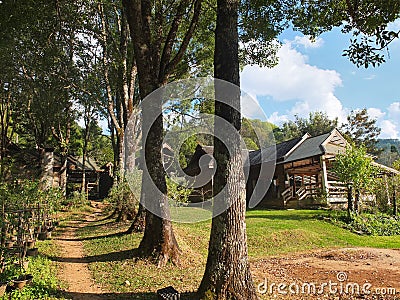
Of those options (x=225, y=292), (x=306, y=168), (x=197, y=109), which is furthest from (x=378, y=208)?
(x=225, y=292)

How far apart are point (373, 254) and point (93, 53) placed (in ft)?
48.8

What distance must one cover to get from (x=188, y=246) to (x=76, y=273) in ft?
11.6

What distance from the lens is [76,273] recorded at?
737 cm

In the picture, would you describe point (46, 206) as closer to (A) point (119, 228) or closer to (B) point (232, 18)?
(A) point (119, 228)

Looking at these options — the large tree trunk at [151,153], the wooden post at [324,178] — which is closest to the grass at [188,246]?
the large tree trunk at [151,153]

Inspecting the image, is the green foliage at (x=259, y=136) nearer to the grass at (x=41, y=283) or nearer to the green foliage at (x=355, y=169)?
the green foliage at (x=355, y=169)

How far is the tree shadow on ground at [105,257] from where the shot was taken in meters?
8.25

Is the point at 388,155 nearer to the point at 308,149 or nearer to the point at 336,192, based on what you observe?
the point at 308,149

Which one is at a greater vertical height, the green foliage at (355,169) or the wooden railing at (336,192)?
the green foliage at (355,169)

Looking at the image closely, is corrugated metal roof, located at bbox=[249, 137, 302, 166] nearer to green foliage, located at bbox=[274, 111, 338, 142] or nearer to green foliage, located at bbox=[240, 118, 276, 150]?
green foliage, located at bbox=[240, 118, 276, 150]

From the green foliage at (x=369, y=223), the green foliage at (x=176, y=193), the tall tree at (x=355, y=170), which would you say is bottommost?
the green foliage at (x=369, y=223)

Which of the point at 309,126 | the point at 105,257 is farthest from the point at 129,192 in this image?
the point at 309,126

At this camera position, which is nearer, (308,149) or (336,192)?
(336,192)

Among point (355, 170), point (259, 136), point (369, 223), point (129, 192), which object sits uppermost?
point (259, 136)
